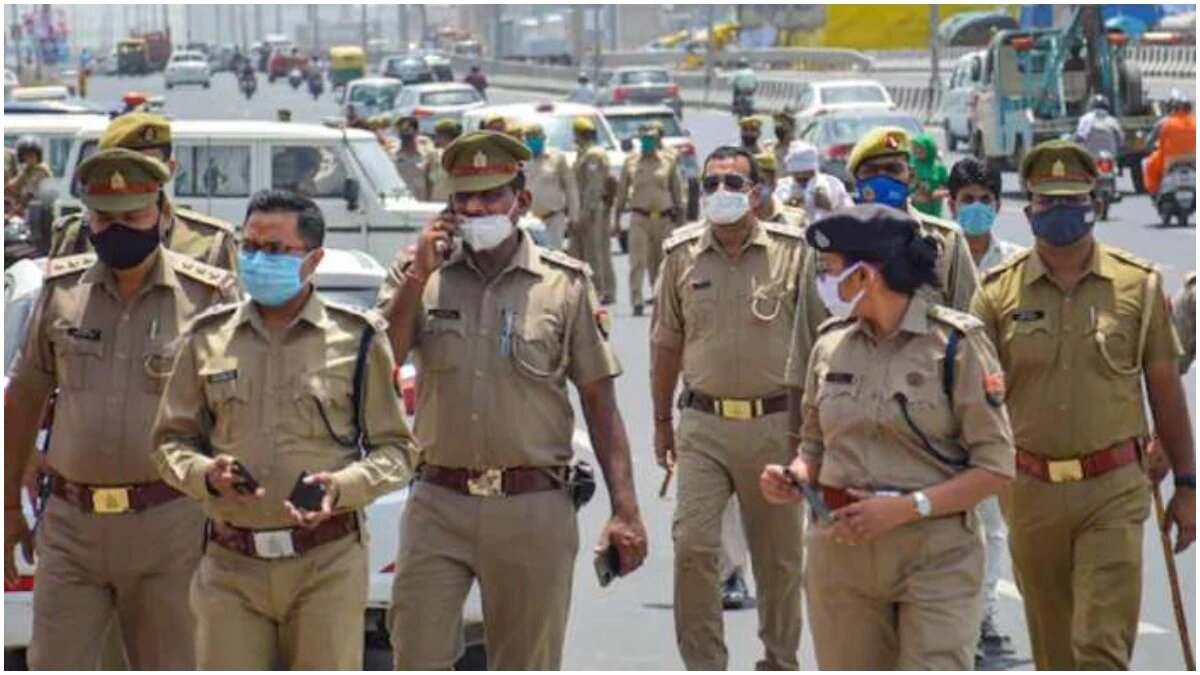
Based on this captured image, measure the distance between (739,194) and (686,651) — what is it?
1.64 metres

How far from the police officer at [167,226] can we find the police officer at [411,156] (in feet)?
59.9

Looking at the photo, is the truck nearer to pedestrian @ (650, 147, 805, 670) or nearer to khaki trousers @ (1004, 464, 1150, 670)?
pedestrian @ (650, 147, 805, 670)

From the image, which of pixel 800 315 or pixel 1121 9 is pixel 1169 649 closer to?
pixel 800 315

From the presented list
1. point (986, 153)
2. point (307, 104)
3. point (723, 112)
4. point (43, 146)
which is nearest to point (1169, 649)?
A: point (43, 146)

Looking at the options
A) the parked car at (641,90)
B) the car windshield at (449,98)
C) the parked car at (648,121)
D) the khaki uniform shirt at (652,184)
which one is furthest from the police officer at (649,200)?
the parked car at (641,90)

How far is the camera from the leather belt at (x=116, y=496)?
844 centimetres

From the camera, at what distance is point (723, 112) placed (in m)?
81.7

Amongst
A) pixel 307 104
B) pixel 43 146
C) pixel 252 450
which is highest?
pixel 252 450

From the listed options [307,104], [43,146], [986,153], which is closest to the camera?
[43,146]

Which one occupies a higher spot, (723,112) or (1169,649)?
(1169,649)

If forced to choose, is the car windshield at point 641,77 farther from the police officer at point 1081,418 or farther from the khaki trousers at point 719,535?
the police officer at point 1081,418

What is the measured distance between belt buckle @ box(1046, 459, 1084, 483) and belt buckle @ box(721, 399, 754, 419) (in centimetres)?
146

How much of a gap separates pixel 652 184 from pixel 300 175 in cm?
311

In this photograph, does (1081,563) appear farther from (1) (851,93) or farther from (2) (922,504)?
(1) (851,93)
